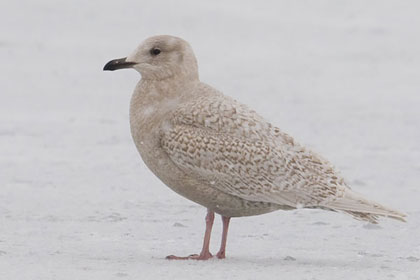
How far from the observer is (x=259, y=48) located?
1648 centimetres

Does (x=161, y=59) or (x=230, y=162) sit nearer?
(x=230, y=162)

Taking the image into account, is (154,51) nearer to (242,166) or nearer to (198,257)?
(242,166)

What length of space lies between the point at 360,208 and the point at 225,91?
760 cm

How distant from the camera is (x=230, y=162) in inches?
252

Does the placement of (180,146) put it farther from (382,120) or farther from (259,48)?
(259,48)

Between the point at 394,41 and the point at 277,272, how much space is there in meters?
11.8

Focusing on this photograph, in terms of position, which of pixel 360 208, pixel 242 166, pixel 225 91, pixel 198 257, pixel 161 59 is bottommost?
pixel 198 257

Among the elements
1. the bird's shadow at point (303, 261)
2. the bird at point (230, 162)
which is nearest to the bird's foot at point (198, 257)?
the bird at point (230, 162)

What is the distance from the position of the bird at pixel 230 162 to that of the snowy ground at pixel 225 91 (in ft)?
1.16

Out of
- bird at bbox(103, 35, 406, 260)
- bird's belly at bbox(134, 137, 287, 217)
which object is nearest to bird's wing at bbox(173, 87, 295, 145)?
bird at bbox(103, 35, 406, 260)

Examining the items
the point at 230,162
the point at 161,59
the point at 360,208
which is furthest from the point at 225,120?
the point at 360,208

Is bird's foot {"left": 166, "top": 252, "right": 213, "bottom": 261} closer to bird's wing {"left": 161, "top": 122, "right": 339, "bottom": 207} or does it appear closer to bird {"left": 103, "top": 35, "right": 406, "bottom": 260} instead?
bird {"left": 103, "top": 35, "right": 406, "bottom": 260}

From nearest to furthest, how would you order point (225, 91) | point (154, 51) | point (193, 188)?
point (193, 188)
point (154, 51)
point (225, 91)

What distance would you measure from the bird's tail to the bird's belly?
1.21 feet
